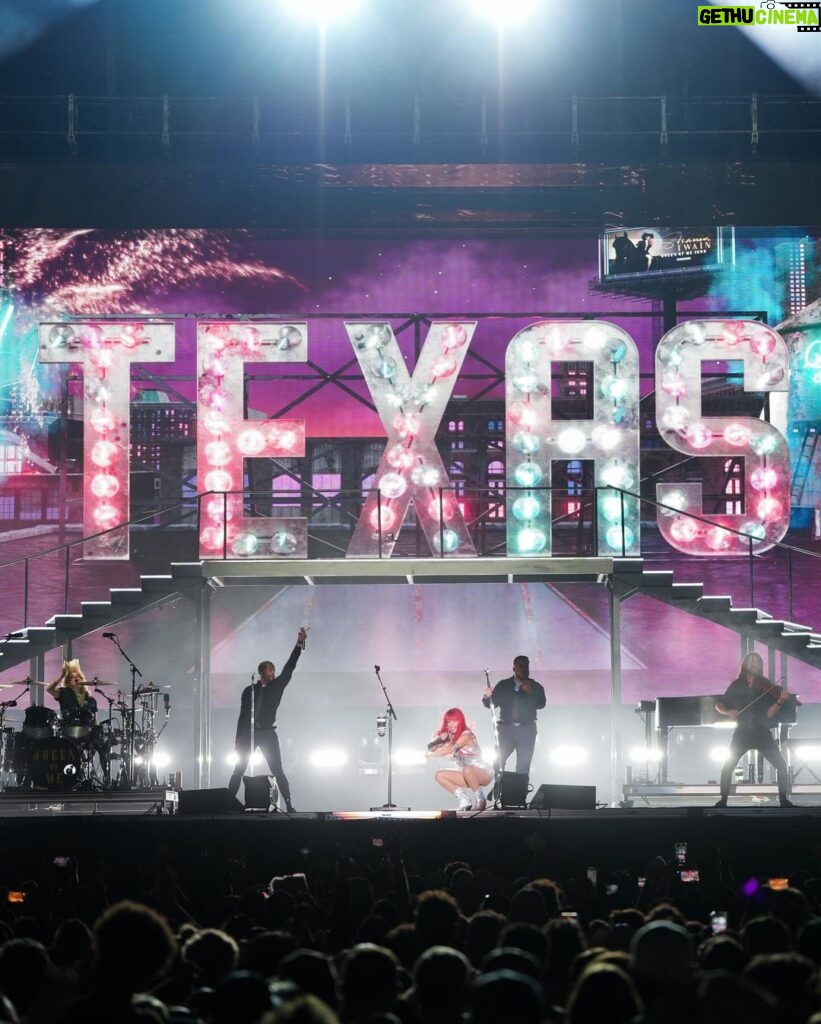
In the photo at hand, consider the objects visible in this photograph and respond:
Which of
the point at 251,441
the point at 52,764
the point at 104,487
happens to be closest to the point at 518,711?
the point at 52,764

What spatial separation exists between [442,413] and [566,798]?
7.96m

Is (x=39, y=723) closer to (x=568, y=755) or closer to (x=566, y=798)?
(x=566, y=798)

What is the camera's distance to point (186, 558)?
71.4 feet

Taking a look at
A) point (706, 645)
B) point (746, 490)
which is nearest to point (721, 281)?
point (746, 490)

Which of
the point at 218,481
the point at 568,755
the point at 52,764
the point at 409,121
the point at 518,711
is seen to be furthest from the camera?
the point at 568,755

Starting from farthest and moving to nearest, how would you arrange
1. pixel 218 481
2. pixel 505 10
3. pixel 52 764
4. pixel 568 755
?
pixel 568 755
pixel 505 10
pixel 218 481
pixel 52 764

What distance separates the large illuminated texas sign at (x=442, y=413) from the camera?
803 inches

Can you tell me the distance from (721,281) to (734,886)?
42.7 ft

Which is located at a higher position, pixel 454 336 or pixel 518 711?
pixel 454 336

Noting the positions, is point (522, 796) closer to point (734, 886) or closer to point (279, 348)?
point (734, 886)

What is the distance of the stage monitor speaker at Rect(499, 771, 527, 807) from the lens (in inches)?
577

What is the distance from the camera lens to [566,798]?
1416 cm

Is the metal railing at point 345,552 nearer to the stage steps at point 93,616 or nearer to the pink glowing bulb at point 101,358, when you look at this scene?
the pink glowing bulb at point 101,358

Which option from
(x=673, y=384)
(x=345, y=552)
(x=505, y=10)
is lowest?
(x=345, y=552)
